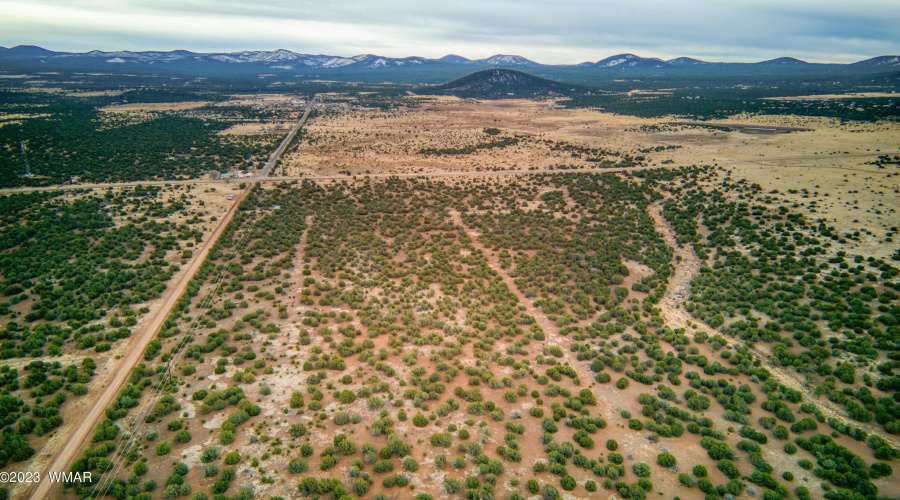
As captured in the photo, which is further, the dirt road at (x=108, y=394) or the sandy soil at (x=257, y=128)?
the sandy soil at (x=257, y=128)

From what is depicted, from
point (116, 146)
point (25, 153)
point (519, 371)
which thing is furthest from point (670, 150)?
point (25, 153)

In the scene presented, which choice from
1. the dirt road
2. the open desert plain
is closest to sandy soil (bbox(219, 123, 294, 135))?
the open desert plain

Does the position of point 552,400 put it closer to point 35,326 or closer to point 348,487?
point 348,487

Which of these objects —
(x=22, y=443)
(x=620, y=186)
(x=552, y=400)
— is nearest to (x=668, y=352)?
(x=552, y=400)

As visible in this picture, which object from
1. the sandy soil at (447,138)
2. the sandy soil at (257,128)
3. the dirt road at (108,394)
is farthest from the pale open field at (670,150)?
the dirt road at (108,394)

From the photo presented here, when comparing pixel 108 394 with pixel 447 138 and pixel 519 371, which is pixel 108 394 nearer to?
pixel 519 371

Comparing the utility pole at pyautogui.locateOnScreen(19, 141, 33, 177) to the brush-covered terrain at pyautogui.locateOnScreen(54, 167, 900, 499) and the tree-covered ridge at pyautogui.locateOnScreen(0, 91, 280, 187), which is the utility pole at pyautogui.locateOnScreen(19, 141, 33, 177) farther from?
the brush-covered terrain at pyautogui.locateOnScreen(54, 167, 900, 499)

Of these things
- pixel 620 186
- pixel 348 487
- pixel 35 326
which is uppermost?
pixel 620 186

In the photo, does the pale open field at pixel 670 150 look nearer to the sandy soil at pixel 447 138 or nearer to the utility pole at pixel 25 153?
the sandy soil at pixel 447 138
